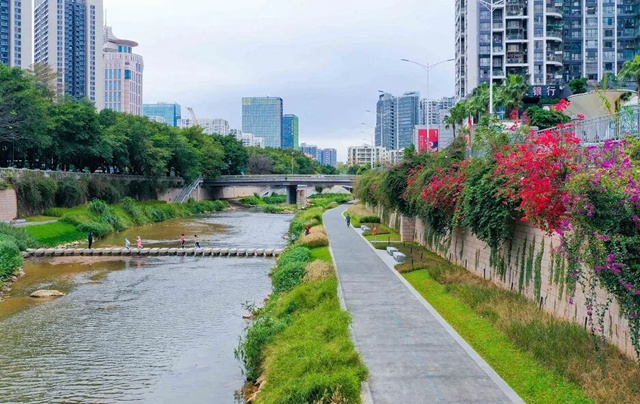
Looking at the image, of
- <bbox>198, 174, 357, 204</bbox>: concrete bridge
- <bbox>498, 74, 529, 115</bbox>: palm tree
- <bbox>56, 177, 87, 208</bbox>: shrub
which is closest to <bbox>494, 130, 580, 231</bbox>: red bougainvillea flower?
<bbox>498, 74, 529, 115</bbox>: palm tree

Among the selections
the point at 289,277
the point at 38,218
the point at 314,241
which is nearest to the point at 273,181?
the point at 38,218

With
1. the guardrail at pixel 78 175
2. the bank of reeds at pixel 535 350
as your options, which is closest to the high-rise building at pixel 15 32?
the guardrail at pixel 78 175

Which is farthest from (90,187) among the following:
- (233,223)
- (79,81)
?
(79,81)

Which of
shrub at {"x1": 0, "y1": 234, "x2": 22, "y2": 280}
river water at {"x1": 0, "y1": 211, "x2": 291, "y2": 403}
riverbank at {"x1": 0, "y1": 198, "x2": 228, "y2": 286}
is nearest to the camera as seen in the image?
river water at {"x1": 0, "y1": 211, "x2": 291, "y2": 403}

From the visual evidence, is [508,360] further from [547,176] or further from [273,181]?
[273,181]

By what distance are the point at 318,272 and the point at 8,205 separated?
3838 centimetres

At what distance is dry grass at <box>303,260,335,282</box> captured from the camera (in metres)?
25.5

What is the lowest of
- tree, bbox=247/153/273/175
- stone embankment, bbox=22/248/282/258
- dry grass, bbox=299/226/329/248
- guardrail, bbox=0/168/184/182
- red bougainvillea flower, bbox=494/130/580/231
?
stone embankment, bbox=22/248/282/258

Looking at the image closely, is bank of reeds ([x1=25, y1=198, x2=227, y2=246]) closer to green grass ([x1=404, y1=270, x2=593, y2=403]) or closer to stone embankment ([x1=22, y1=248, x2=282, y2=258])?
stone embankment ([x1=22, y1=248, x2=282, y2=258])

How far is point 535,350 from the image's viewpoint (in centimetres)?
1463

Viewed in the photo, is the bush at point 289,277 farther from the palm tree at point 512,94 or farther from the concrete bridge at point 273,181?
the concrete bridge at point 273,181

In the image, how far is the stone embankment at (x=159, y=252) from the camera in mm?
44594

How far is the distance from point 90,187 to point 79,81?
10923cm

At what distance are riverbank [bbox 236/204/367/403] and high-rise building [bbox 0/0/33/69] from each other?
145632 mm
